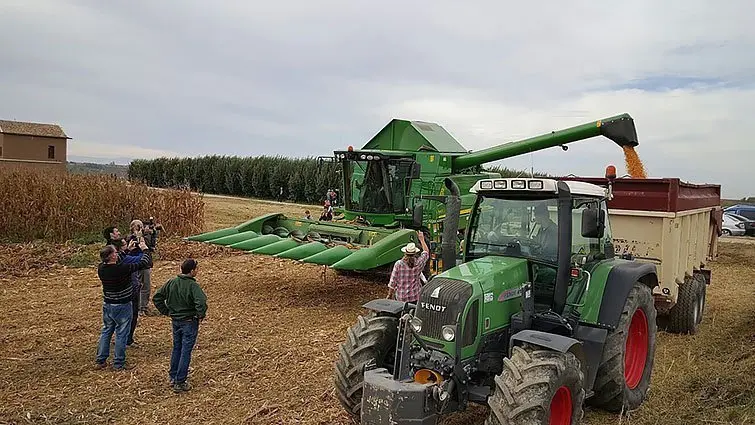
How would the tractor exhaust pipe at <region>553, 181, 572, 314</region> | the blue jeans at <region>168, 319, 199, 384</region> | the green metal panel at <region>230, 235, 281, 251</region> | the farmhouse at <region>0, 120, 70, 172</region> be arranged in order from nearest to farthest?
the tractor exhaust pipe at <region>553, 181, 572, 314</region> < the blue jeans at <region>168, 319, 199, 384</region> < the green metal panel at <region>230, 235, 281, 251</region> < the farmhouse at <region>0, 120, 70, 172</region>

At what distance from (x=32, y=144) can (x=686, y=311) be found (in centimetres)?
3366

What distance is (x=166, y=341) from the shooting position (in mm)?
7598

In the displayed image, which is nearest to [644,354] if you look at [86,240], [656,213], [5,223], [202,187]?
[656,213]

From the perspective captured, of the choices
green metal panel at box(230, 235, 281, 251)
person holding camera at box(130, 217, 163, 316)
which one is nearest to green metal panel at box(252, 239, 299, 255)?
green metal panel at box(230, 235, 281, 251)

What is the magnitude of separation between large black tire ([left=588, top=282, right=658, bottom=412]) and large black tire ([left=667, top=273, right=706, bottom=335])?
244 centimetres

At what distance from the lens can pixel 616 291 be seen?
5.41 m

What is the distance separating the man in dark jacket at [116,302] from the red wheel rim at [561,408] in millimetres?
4613

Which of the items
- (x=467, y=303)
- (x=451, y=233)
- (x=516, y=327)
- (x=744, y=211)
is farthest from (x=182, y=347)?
(x=744, y=211)

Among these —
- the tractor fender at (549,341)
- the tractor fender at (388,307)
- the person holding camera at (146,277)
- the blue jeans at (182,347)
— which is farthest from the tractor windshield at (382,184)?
the tractor fender at (549,341)

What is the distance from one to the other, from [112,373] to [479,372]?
411 cm

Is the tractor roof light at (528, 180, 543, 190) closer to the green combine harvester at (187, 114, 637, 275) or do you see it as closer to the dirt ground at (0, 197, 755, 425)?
the dirt ground at (0, 197, 755, 425)

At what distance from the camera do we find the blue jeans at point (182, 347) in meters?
5.90

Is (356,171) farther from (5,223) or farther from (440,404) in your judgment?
(5,223)

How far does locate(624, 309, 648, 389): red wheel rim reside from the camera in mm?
5936
